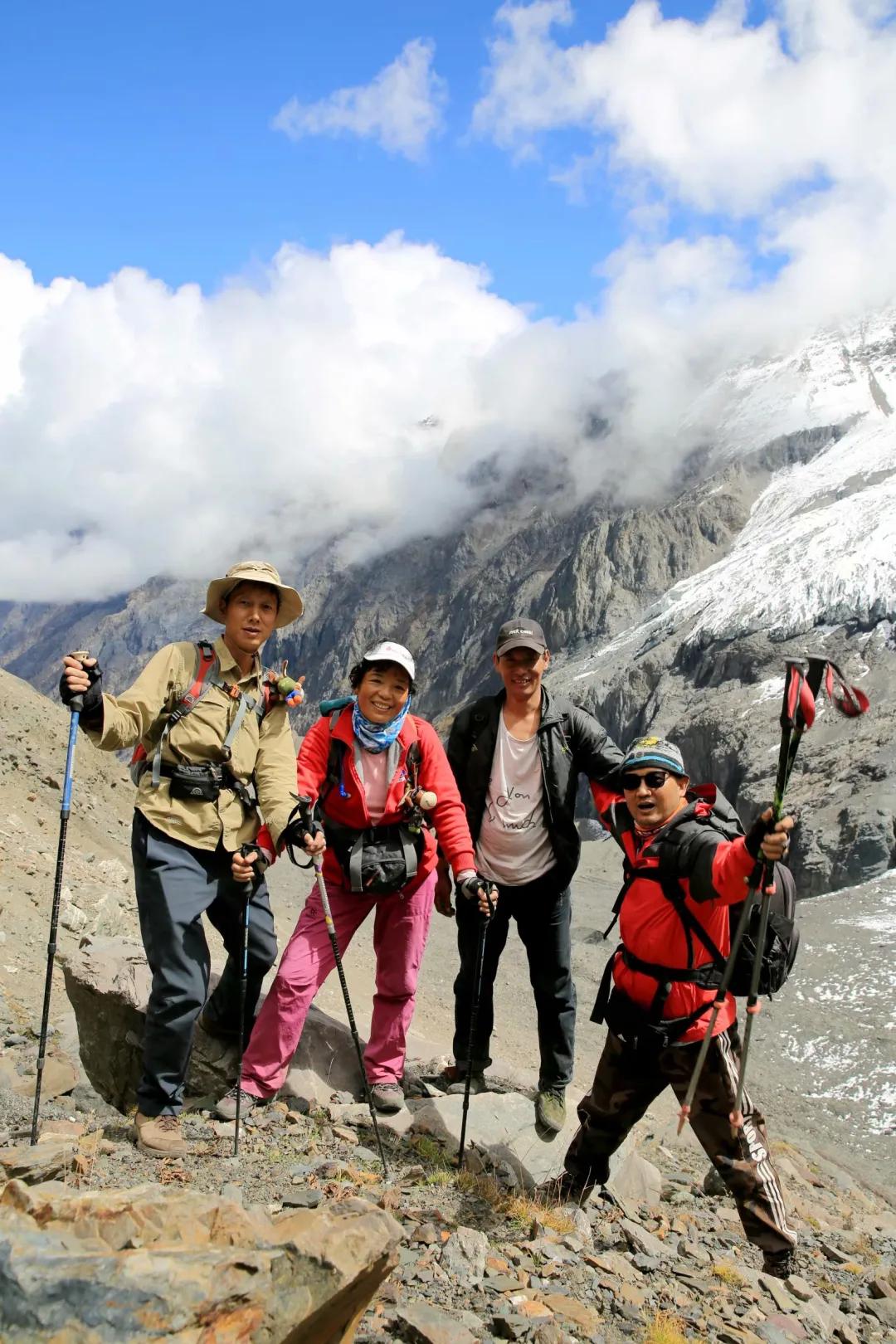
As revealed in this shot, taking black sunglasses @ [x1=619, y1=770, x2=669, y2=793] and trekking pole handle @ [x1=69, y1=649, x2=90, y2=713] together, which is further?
black sunglasses @ [x1=619, y1=770, x2=669, y2=793]

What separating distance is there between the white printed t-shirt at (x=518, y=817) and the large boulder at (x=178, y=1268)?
3.28m

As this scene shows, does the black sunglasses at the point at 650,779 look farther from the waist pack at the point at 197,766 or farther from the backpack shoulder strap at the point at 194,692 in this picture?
the backpack shoulder strap at the point at 194,692

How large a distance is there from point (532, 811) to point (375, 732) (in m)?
1.39

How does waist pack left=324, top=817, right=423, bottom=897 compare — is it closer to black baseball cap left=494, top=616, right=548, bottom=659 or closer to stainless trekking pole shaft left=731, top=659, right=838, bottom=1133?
black baseball cap left=494, top=616, right=548, bottom=659

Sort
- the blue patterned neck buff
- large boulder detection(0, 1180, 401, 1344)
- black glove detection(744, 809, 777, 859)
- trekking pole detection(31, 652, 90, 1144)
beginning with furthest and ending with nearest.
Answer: the blue patterned neck buff, trekking pole detection(31, 652, 90, 1144), black glove detection(744, 809, 777, 859), large boulder detection(0, 1180, 401, 1344)

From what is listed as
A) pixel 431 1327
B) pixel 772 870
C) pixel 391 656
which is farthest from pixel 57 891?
pixel 772 870

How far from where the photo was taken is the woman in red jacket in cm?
611

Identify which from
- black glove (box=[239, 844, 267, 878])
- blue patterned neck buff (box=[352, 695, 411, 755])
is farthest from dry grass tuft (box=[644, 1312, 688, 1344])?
blue patterned neck buff (box=[352, 695, 411, 755])

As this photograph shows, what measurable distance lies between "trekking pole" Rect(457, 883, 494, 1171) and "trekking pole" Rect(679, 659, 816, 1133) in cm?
165

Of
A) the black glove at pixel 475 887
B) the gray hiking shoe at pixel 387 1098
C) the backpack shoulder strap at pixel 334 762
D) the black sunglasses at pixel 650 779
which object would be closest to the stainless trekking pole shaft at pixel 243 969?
the backpack shoulder strap at pixel 334 762

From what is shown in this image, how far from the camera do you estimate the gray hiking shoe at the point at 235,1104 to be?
19.9ft

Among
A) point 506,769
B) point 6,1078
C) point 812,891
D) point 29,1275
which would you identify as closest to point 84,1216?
point 29,1275

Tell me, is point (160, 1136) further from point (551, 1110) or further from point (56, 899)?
point (551, 1110)

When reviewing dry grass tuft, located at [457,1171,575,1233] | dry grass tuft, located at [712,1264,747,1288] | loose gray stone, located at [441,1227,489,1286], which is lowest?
dry grass tuft, located at [712,1264,747,1288]
